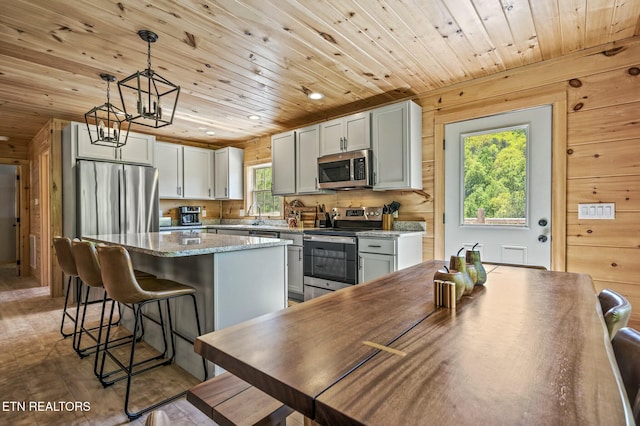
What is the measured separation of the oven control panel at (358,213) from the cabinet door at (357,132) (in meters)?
0.74

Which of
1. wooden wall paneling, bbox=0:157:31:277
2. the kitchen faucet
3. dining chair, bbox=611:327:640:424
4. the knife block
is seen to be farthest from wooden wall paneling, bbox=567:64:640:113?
wooden wall paneling, bbox=0:157:31:277

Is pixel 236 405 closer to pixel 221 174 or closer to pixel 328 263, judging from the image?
pixel 328 263

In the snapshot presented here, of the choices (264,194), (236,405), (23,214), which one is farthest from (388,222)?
(23,214)

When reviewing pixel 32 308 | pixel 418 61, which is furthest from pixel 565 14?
pixel 32 308

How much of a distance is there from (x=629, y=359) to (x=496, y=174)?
250 centimetres

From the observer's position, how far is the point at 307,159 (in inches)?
171

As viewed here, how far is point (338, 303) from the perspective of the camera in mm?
1202

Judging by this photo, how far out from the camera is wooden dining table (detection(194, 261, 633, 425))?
0.57m

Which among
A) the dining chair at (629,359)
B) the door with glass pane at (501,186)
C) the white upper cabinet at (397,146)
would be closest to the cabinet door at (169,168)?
the white upper cabinet at (397,146)

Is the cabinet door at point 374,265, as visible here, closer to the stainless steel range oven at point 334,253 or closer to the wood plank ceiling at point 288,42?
the stainless steel range oven at point 334,253

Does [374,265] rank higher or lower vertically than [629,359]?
lower

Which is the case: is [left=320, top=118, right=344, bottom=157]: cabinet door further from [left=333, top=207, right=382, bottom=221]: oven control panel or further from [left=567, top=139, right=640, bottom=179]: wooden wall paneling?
[left=567, top=139, right=640, bottom=179]: wooden wall paneling

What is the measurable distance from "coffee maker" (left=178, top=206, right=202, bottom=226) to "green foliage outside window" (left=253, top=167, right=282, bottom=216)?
0.97m

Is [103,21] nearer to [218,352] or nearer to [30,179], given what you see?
[218,352]
